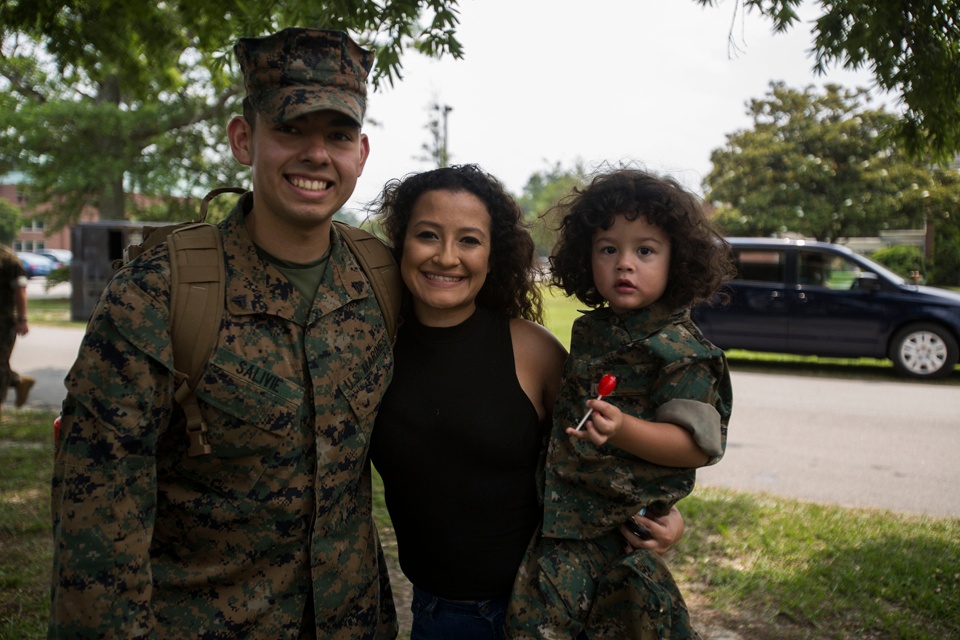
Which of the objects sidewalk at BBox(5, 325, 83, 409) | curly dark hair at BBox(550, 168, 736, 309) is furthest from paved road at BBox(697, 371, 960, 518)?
sidewalk at BBox(5, 325, 83, 409)

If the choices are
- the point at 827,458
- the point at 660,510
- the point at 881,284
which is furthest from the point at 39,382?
the point at 881,284

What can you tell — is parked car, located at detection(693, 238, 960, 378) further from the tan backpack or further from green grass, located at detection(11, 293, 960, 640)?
the tan backpack

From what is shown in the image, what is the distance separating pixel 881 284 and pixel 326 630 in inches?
393

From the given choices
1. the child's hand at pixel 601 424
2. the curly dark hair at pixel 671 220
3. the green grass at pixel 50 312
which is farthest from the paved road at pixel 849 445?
the green grass at pixel 50 312

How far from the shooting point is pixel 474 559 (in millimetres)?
2150

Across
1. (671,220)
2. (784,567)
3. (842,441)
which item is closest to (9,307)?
(784,567)

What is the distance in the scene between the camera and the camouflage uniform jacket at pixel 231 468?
1.67m

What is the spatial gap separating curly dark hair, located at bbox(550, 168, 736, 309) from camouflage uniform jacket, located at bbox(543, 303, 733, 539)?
0.48 feet

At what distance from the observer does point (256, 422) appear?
1858 mm

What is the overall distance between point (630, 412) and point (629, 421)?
20 centimetres

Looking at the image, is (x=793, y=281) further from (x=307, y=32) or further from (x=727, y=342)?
(x=307, y=32)

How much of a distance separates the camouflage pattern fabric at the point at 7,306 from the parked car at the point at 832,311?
25.5 ft

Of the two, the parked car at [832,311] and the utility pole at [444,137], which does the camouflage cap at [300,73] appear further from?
the utility pole at [444,137]

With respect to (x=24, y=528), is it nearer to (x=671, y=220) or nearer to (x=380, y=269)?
(x=380, y=269)
